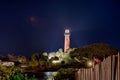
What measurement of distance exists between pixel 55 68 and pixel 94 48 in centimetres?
300

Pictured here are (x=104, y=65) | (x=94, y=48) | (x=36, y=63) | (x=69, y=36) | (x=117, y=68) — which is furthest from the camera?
(x=69, y=36)

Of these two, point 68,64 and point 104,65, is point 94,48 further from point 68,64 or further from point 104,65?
point 104,65

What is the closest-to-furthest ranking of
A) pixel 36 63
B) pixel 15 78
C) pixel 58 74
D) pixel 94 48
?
pixel 15 78 → pixel 58 74 → pixel 36 63 → pixel 94 48

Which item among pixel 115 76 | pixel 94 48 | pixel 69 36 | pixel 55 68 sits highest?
pixel 69 36

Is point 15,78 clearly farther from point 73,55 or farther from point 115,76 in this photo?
point 73,55

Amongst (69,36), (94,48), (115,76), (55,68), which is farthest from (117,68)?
(69,36)

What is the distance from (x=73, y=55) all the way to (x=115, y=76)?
15361 millimetres

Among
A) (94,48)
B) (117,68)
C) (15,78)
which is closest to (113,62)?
(117,68)

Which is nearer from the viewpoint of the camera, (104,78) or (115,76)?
(115,76)

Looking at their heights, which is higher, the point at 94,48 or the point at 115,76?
the point at 94,48

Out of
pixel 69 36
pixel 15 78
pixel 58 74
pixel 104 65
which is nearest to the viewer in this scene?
pixel 104 65

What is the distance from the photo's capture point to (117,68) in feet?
14.2

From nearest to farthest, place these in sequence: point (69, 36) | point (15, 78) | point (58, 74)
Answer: point (15, 78)
point (58, 74)
point (69, 36)

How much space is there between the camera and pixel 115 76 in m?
4.41
